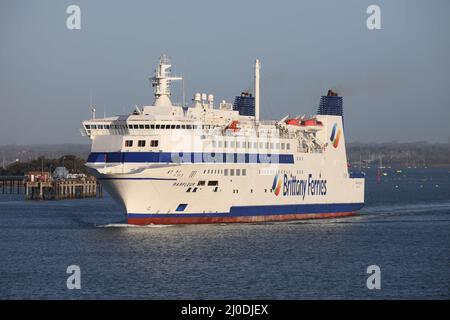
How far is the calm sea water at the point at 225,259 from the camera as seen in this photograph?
131 ft

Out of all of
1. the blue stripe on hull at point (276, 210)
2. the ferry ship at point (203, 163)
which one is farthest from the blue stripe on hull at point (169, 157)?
the blue stripe on hull at point (276, 210)

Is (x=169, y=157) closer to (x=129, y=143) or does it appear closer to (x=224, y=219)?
(x=129, y=143)


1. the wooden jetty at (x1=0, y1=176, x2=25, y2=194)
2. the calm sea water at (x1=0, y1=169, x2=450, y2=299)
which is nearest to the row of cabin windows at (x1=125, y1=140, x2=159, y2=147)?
the calm sea water at (x1=0, y1=169, x2=450, y2=299)

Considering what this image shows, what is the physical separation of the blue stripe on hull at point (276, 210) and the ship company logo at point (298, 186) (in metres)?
0.88

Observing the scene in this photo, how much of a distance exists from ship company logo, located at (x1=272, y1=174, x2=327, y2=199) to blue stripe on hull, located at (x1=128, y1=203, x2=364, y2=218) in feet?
2.87

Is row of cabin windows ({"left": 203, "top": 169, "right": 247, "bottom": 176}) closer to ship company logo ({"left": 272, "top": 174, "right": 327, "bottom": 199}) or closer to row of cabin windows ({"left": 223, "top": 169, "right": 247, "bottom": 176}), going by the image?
row of cabin windows ({"left": 223, "top": 169, "right": 247, "bottom": 176})

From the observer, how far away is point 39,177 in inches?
4488

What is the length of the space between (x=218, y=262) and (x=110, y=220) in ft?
72.4

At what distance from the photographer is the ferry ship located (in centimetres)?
5791

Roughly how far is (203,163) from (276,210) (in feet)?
27.8

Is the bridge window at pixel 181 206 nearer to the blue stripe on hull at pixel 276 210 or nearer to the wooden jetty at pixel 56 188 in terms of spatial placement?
the blue stripe on hull at pixel 276 210
